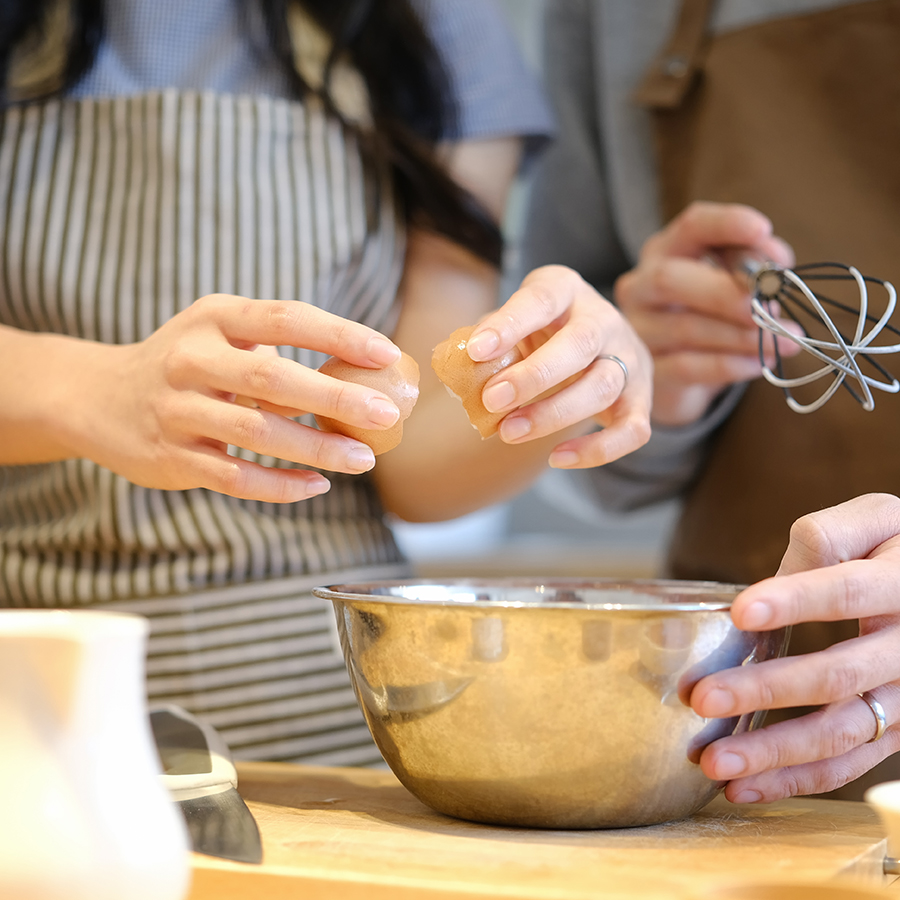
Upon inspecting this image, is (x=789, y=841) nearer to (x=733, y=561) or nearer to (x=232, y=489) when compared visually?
(x=232, y=489)

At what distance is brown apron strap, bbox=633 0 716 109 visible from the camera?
0.94m

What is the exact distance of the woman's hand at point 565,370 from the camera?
513 mm

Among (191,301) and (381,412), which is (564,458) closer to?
(381,412)

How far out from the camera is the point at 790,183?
34.7 inches

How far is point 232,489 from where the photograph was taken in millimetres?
507

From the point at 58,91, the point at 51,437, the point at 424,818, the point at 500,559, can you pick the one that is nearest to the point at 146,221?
the point at 58,91

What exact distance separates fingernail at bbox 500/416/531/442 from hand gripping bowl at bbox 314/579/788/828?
0.11 meters

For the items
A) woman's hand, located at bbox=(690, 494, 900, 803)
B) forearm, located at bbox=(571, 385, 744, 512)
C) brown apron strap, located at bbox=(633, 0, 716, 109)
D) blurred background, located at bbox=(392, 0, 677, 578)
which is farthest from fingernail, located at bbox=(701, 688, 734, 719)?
blurred background, located at bbox=(392, 0, 677, 578)

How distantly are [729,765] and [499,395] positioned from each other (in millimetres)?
211

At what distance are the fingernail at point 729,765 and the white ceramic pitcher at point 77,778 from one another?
9.9 inches

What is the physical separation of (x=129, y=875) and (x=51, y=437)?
35 cm

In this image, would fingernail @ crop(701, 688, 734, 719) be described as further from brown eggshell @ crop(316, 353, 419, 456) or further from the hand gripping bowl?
brown eggshell @ crop(316, 353, 419, 456)


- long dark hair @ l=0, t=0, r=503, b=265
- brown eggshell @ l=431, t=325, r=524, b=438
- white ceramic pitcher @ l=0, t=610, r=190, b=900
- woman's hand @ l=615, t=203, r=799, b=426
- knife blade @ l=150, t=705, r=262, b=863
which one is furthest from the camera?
long dark hair @ l=0, t=0, r=503, b=265

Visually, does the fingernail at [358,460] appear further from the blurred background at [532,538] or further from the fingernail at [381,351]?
the blurred background at [532,538]
